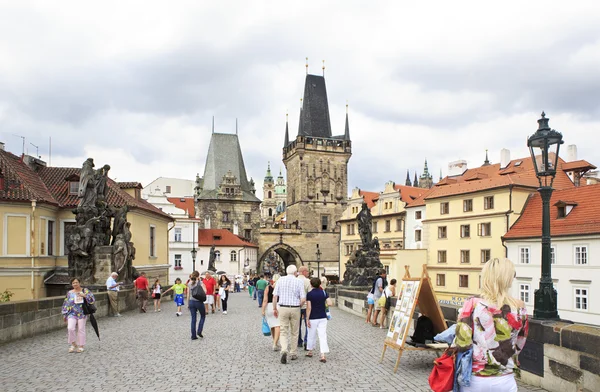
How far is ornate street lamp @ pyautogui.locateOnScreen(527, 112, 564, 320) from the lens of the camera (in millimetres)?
7086

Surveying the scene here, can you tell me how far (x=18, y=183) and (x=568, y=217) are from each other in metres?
29.5

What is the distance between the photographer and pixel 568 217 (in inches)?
1273

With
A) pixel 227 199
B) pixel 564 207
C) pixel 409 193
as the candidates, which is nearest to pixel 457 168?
pixel 409 193

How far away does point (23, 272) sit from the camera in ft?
88.0

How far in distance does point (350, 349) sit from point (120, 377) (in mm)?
4412

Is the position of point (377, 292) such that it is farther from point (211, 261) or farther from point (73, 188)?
point (211, 261)

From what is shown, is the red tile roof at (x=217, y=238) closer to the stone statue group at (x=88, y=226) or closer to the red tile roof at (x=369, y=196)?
the red tile roof at (x=369, y=196)

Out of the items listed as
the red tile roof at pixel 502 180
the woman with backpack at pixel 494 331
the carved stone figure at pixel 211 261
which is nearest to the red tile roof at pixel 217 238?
the carved stone figure at pixel 211 261

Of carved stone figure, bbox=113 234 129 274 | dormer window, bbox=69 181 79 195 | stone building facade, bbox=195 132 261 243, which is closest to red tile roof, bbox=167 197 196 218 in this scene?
stone building facade, bbox=195 132 261 243

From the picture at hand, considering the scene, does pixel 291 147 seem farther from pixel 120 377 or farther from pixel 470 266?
pixel 120 377

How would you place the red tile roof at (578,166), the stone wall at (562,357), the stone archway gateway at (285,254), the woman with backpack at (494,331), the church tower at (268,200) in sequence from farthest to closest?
the church tower at (268,200) < the stone archway gateway at (285,254) < the red tile roof at (578,166) < the stone wall at (562,357) < the woman with backpack at (494,331)

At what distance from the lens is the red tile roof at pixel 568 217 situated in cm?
3067

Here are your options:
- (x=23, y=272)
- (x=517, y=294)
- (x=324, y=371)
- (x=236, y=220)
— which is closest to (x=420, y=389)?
(x=324, y=371)

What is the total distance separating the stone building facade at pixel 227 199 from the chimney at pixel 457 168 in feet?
92.4
